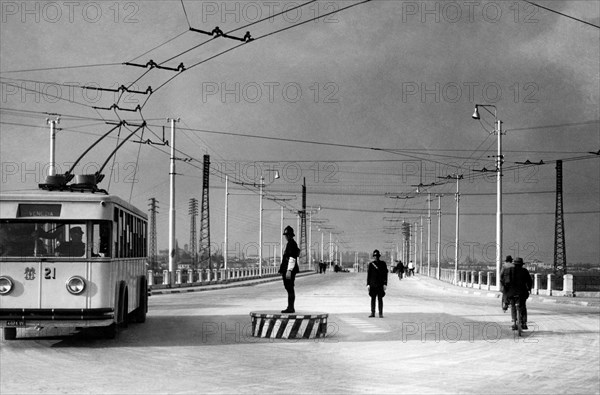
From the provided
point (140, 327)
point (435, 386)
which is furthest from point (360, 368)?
point (140, 327)

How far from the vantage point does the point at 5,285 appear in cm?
1584

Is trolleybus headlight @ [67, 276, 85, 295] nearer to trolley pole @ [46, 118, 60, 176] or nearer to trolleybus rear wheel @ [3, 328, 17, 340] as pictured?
trolleybus rear wheel @ [3, 328, 17, 340]

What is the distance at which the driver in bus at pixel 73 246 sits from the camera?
16172 millimetres

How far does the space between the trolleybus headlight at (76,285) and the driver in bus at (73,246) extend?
0.47 metres

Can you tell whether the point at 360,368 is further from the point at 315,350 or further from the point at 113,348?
the point at 113,348

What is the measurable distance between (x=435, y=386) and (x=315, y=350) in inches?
183

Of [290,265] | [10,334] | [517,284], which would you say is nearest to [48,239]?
[10,334]

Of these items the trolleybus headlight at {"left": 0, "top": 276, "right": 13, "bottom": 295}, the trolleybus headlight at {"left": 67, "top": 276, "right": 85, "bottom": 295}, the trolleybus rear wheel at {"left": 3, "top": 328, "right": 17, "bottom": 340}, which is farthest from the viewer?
the trolleybus rear wheel at {"left": 3, "top": 328, "right": 17, "bottom": 340}

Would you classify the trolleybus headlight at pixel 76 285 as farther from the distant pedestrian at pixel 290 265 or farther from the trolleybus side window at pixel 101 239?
the distant pedestrian at pixel 290 265

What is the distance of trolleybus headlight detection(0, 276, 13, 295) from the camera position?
51.9 feet

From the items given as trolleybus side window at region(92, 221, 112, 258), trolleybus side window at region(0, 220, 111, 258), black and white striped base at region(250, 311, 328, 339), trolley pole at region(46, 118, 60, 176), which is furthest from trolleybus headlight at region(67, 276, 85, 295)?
trolley pole at region(46, 118, 60, 176)

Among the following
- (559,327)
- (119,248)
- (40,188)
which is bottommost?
(559,327)

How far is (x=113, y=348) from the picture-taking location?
53.1ft

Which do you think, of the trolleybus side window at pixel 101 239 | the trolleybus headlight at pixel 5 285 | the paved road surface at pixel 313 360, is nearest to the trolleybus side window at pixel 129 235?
the trolleybus side window at pixel 101 239
